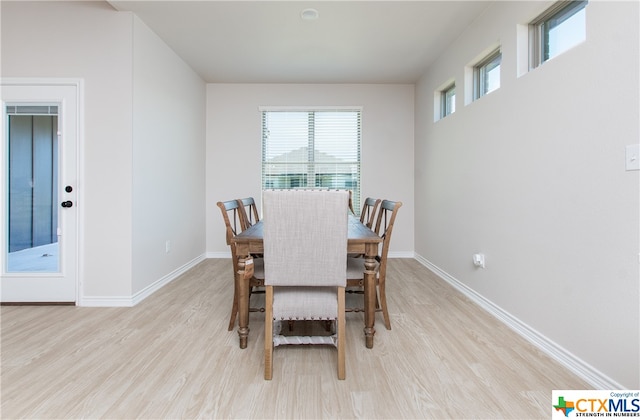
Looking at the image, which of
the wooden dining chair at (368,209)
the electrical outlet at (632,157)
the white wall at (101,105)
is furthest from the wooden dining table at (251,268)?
the white wall at (101,105)

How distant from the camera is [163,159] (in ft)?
10.1

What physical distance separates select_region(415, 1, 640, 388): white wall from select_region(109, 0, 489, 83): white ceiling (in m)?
0.50

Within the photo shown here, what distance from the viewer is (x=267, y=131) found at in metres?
4.41

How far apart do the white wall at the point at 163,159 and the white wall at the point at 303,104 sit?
0.91 feet

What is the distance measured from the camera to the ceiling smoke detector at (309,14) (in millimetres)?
2531

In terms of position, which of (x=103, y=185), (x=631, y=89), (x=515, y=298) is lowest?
(x=515, y=298)

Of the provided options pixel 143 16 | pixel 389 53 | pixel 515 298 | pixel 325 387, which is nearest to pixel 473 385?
pixel 325 387

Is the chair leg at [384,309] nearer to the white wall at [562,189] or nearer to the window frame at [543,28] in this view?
the white wall at [562,189]

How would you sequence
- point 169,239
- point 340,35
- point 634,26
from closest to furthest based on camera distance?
point 634,26 → point 340,35 → point 169,239

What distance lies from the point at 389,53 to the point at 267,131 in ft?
6.71

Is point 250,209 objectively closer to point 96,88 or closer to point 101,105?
point 101,105

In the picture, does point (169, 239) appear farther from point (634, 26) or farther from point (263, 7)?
point (634, 26)

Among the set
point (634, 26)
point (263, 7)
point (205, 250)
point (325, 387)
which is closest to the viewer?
point (634, 26)

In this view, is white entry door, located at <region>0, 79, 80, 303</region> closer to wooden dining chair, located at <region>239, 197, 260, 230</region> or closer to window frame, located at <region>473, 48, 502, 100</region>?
wooden dining chair, located at <region>239, 197, 260, 230</region>
